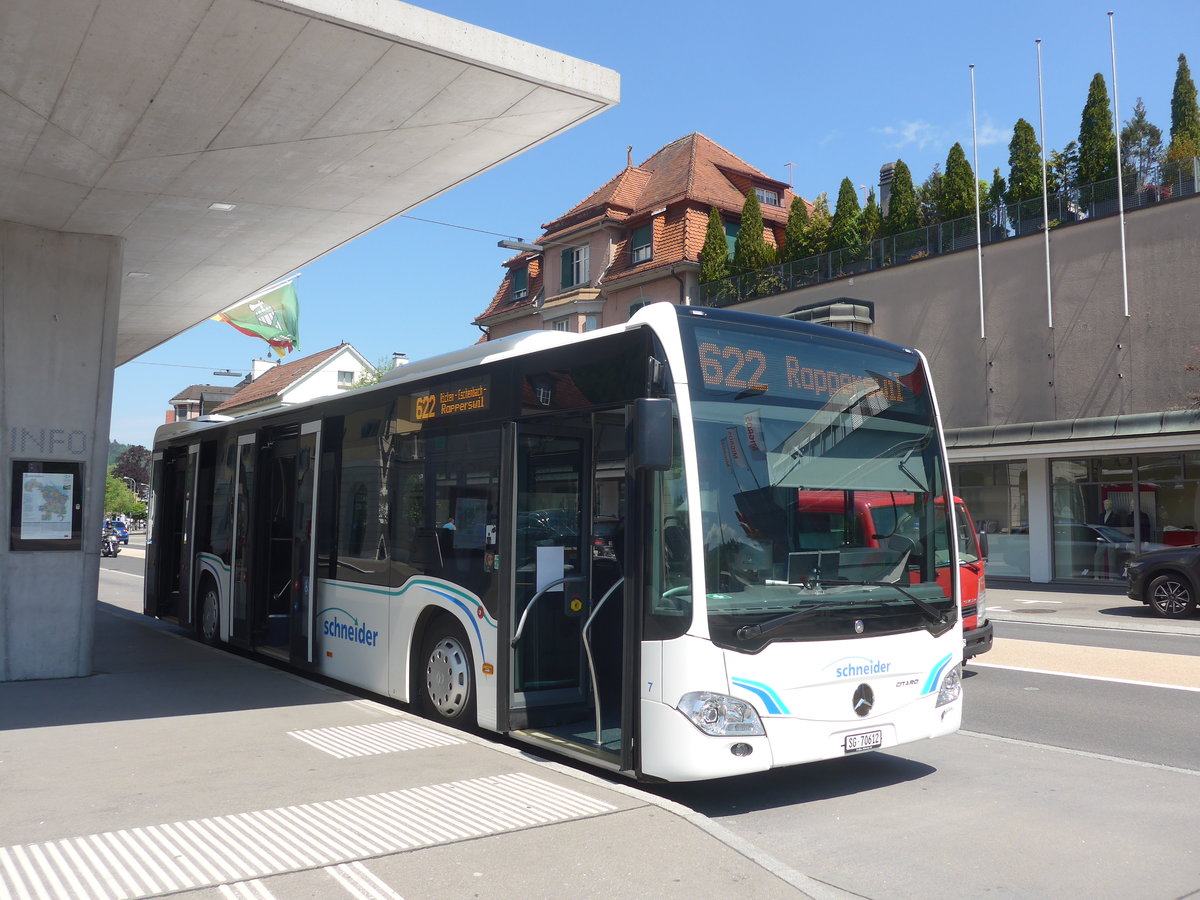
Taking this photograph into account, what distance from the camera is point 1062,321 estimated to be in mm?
24188

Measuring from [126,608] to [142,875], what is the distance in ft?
57.8

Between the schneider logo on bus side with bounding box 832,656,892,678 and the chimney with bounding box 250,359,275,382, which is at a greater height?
the chimney with bounding box 250,359,275,382

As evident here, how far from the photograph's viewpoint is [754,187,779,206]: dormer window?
42625mm

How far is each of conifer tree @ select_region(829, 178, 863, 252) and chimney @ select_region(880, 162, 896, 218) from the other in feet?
9.19

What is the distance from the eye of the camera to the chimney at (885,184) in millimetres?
35906

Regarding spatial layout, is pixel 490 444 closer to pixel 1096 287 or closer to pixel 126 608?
pixel 126 608

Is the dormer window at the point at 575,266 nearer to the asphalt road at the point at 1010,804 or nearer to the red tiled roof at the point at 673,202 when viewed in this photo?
the red tiled roof at the point at 673,202

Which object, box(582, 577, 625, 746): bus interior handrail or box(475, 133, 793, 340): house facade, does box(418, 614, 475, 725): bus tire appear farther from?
box(475, 133, 793, 340): house facade

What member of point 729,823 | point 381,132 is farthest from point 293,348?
point 729,823

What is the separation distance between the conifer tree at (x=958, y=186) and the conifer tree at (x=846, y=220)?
3671mm

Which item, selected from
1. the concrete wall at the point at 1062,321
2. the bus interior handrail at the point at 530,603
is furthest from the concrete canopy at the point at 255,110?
the concrete wall at the point at 1062,321

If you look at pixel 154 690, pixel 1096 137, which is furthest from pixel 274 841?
pixel 1096 137

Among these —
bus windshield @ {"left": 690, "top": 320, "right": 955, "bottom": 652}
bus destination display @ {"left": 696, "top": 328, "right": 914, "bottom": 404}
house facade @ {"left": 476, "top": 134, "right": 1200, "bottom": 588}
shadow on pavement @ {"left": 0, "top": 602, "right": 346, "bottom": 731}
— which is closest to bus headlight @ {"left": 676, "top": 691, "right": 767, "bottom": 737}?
bus windshield @ {"left": 690, "top": 320, "right": 955, "bottom": 652}

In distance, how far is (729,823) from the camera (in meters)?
6.10
